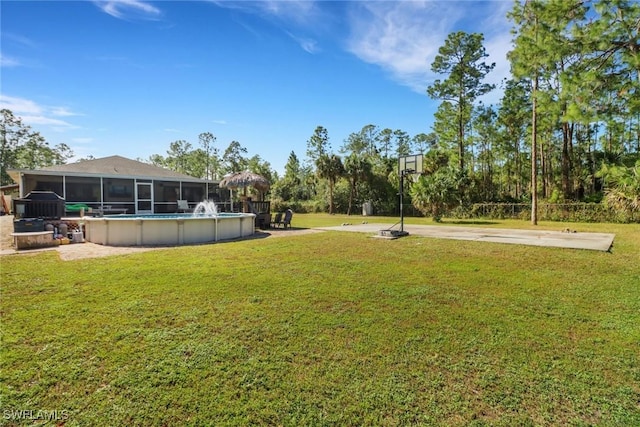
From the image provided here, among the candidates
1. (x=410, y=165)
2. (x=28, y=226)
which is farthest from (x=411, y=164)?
(x=28, y=226)

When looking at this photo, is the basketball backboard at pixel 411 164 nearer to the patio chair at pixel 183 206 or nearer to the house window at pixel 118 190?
the patio chair at pixel 183 206

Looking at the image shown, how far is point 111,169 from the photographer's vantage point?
60.4 feet

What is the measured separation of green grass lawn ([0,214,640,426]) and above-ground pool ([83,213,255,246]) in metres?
2.67

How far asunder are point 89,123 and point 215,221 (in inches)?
651

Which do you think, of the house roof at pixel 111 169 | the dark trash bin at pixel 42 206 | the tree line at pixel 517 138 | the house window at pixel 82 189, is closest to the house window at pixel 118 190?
the house window at pixel 82 189

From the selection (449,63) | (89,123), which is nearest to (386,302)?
(89,123)

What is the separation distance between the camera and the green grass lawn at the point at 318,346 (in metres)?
2.13

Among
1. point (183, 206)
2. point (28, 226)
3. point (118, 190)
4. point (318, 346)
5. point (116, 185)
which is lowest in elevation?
point (318, 346)

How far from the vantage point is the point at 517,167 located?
3097 centimetres

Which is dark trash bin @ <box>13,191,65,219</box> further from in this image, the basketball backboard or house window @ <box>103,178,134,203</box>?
the basketball backboard

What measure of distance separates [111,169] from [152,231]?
13.0m

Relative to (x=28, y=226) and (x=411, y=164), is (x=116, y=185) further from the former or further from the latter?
(x=411, y=164)

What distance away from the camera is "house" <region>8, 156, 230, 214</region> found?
16.3 m

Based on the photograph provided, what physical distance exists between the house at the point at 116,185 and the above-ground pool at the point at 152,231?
9.80 metres
